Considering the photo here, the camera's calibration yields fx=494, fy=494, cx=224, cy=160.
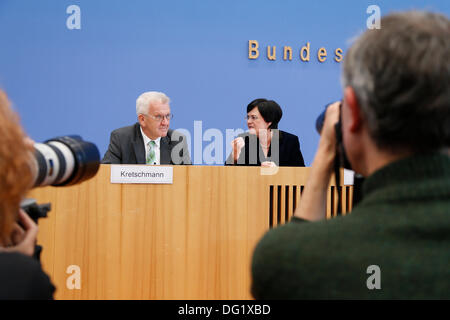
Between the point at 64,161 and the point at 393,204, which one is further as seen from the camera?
the point at 64,161

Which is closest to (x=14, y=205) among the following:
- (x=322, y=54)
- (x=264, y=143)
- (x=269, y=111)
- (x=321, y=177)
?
(x=321, y=177)

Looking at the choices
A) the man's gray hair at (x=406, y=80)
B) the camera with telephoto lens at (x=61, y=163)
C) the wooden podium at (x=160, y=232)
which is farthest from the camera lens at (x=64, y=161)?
the wooden podium at (x=160, y=232)

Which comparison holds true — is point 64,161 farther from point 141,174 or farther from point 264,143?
point 264,143

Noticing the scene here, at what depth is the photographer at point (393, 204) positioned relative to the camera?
60 cm

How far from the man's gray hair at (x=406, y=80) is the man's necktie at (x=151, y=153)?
2.45 meters

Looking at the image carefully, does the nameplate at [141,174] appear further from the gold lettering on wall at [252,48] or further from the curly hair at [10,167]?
the gold lettering on wall at [252,48]

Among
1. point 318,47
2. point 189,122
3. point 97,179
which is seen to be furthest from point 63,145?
point 318,47

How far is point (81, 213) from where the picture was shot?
6.73 feet

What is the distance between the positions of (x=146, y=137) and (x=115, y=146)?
0.80 ft

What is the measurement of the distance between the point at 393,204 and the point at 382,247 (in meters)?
0.06

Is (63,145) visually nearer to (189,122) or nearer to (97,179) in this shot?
(97,179)

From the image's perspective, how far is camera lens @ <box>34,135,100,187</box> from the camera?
1.01 meters

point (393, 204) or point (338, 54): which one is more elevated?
point (338, 54)

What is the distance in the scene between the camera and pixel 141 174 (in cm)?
213
